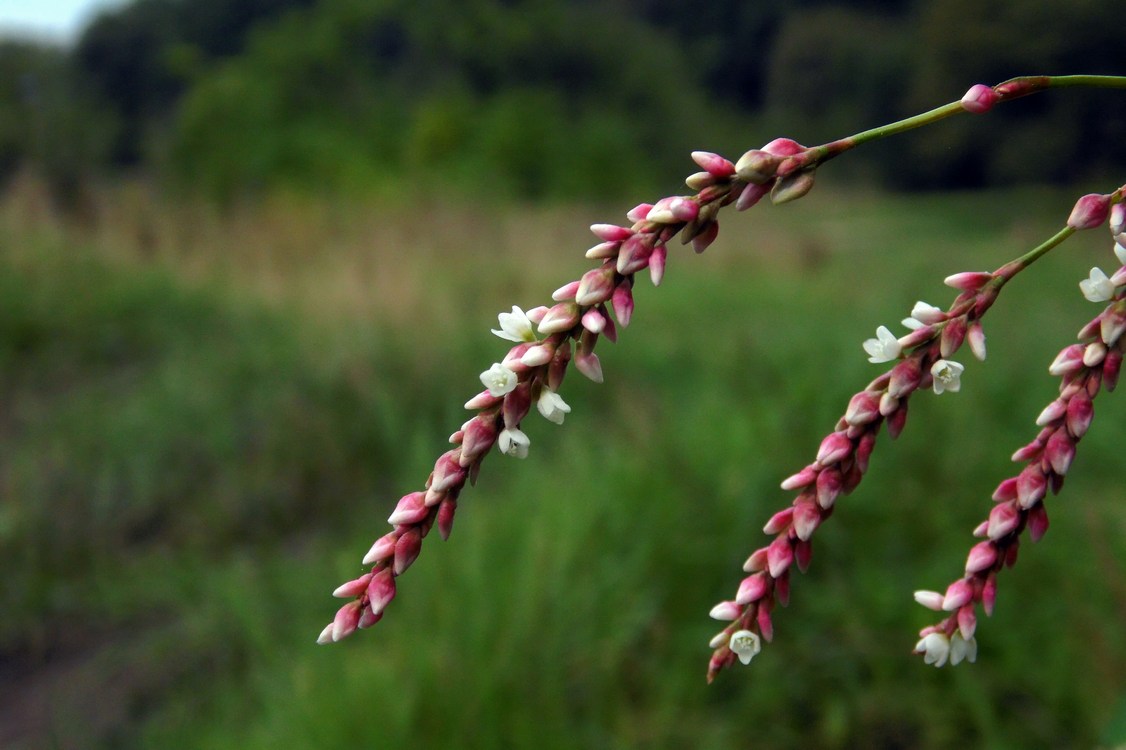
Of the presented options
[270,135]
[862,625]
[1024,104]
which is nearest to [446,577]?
[862,625]

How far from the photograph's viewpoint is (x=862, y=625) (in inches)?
123

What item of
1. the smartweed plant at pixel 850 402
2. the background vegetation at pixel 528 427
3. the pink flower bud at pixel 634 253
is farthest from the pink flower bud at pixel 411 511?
the background vegetation at pixel 528 427

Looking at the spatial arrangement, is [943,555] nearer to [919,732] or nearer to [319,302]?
[919,732]

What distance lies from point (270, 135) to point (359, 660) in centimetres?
993

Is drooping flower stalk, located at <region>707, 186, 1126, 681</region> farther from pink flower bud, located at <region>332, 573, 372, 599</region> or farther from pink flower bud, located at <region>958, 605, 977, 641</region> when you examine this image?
pink flower bud, located at <region>332, 573, 372, 599</region>

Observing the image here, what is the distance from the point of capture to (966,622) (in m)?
0.81

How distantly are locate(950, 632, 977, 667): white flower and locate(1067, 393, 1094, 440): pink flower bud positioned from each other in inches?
7.1

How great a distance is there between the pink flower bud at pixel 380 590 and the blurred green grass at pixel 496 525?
109 cm

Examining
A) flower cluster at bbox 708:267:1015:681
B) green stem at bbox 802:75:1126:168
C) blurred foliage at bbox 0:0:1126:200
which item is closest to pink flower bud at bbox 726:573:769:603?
flower cluster at bbox 708:267:1015:681

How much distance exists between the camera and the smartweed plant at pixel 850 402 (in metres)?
0.69

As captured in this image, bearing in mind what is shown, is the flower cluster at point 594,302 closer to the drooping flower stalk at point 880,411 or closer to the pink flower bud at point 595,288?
the pink flower bud at point 595,288

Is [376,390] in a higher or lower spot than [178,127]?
lower

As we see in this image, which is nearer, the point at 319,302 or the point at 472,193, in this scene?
the point at 319,302

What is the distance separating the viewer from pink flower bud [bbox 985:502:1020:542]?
0.78 meters
